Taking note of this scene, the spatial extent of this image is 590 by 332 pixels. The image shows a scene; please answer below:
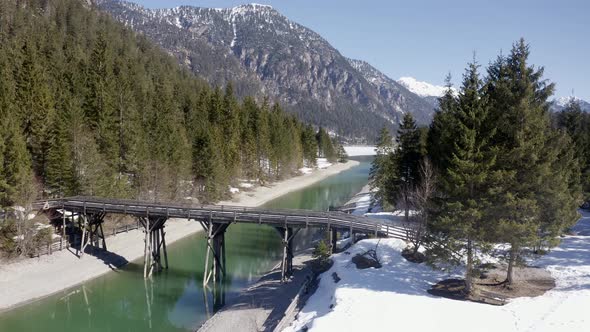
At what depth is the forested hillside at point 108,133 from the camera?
4303 centimetres

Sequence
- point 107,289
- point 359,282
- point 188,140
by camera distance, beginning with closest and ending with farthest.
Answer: point 359,282, point 107,289, point 188,140

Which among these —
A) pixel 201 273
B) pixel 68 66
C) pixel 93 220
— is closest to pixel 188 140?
pixel 68 66

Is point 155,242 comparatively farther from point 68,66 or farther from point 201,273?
point 68,66

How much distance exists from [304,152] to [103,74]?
65.1 meters

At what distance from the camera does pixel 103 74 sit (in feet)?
209

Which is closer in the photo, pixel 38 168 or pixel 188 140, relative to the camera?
pixel 38 168

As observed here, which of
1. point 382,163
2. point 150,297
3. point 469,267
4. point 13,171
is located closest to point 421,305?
point 469,267

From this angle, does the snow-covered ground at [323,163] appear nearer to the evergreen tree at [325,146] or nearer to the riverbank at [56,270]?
the evergreen tree at [325,146]

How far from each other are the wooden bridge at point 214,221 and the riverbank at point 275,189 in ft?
83.0

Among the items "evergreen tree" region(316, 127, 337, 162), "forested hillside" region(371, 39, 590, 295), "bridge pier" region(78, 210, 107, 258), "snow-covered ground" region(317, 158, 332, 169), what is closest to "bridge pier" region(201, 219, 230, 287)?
"bridge pier" region(78, 210, 107, 258)

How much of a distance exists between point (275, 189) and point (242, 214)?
4826cm

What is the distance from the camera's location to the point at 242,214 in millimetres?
35000

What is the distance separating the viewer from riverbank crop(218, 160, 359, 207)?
226ft

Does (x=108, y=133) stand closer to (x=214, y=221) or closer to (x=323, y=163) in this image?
(x=214, y=221)
